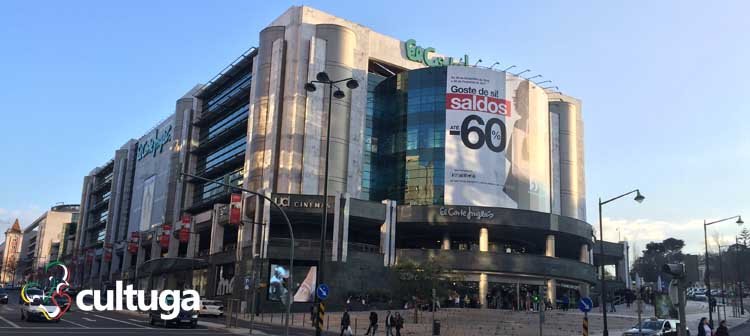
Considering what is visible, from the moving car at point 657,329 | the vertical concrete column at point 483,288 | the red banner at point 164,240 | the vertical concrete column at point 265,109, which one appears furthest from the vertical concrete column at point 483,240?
the red banner at point 164,240

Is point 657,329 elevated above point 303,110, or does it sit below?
below

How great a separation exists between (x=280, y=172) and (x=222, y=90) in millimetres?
25099

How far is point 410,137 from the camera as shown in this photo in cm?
7631

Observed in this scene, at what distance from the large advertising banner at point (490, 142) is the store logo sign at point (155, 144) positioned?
4884cm

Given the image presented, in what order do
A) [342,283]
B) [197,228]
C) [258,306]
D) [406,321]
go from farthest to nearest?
[197,228]
[342,283]
[258,306]
[406,321]

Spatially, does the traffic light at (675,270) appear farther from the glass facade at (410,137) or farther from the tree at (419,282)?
the glass facade at (410,137)

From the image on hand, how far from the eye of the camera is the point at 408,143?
76.2m

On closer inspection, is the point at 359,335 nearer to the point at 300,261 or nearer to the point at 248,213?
the point at 300,261

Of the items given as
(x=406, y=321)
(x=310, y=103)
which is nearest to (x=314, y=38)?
(x=310, y=103)

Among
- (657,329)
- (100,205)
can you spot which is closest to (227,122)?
(100,205)

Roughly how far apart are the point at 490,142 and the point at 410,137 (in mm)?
9358

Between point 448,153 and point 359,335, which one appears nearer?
point 359,335

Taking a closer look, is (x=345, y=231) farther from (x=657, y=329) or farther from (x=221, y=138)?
(x=657, y=329)

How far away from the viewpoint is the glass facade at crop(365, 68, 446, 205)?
74000 mm
